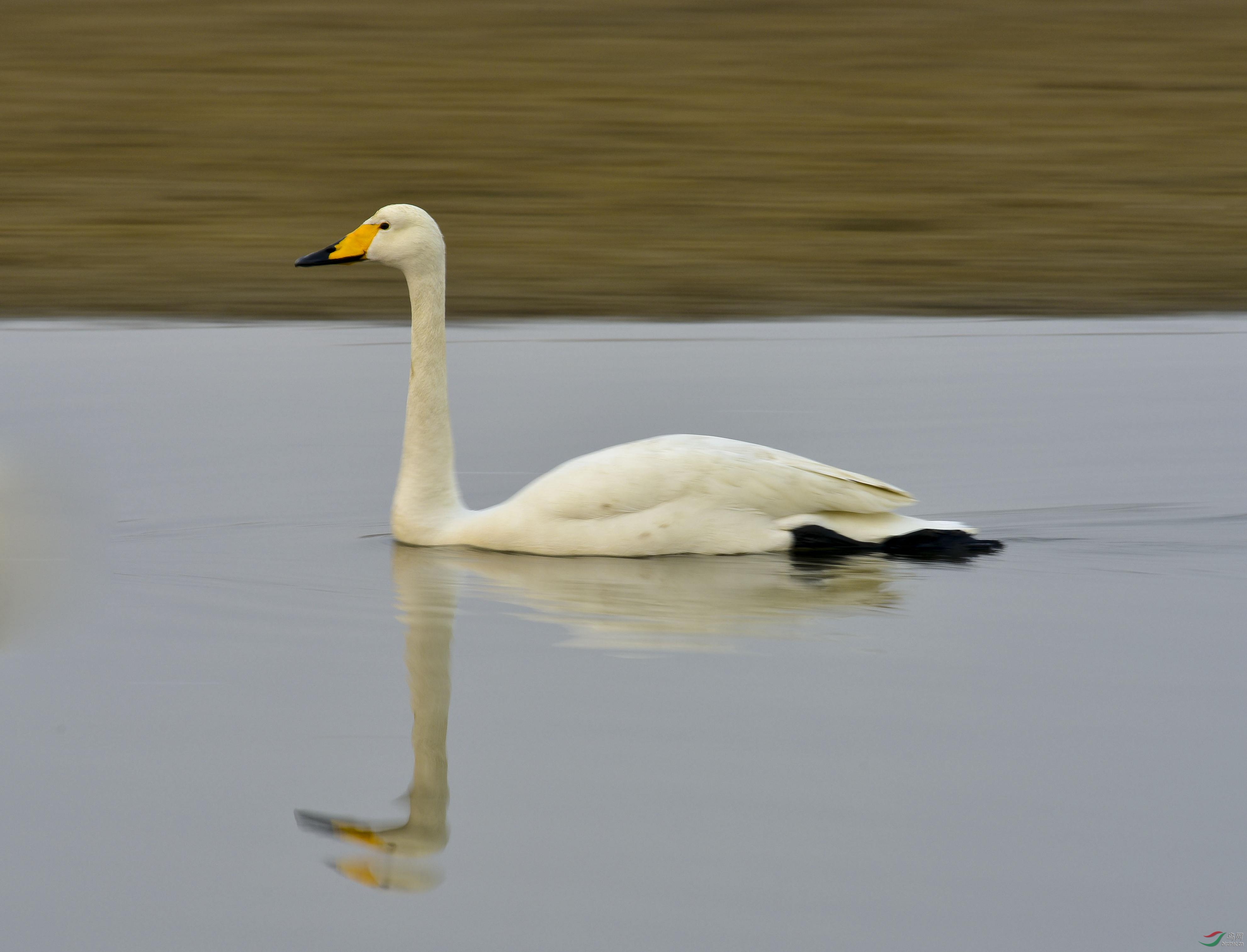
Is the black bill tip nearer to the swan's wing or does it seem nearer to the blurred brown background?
the swan's wing

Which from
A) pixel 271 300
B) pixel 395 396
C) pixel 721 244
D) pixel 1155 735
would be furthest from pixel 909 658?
pixel 721 244

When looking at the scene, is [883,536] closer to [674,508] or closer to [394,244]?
[674,508]

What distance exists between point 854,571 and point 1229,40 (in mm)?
12454

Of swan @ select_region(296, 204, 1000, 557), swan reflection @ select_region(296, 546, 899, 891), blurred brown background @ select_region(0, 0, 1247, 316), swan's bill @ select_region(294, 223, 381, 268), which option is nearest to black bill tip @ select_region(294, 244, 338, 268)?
swan's bill @ select_region(294, 223, 381, 268)

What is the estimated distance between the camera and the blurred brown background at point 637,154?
11.7 meters

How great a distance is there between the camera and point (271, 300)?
1119cm

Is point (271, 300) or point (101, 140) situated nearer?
point (271, 300)

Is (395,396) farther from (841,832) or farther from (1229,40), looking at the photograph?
(1229,40)

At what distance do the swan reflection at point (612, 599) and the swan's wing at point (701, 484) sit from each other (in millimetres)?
167

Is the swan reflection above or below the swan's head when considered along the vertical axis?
below

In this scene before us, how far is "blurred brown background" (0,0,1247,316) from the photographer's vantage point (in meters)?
11.7

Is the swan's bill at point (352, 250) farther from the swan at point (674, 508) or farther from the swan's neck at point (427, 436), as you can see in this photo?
the swan at point (674, 508)

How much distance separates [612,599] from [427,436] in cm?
122

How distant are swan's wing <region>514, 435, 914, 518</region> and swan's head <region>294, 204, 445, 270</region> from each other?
3.11 feet
